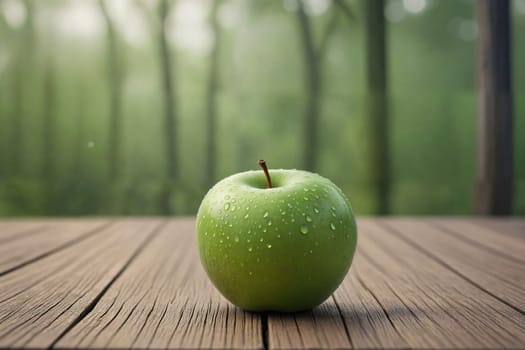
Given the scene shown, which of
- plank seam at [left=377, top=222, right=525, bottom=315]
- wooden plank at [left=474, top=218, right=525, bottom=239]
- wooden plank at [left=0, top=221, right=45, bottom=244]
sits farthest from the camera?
wooden plank at [left=474, top=218, right=525, bottom=239]

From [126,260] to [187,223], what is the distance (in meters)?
0.83

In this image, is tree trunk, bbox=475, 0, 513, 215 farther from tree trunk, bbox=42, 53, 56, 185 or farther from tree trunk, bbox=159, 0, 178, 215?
tree trunk, bbox=42, 53, 56, 185

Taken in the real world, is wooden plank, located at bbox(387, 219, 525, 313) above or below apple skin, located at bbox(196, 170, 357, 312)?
below

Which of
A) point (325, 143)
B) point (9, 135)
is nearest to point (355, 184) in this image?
point (325, 143)

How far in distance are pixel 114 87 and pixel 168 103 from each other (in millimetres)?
235

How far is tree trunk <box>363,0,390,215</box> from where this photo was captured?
294cm

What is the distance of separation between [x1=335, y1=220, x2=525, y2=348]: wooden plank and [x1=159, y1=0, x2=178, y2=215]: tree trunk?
1.49m

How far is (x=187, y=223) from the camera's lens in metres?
2.39

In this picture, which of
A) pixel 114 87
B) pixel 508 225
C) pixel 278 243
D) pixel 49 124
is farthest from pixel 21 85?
pixel 278 243

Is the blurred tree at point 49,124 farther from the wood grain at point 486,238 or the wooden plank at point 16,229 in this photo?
the wood grain at point 486,238

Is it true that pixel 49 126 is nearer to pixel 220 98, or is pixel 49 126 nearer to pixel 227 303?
pixel 220 98

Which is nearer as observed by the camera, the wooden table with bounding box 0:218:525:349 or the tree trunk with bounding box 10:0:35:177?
the wooden table with bounding box 0:218:525:349

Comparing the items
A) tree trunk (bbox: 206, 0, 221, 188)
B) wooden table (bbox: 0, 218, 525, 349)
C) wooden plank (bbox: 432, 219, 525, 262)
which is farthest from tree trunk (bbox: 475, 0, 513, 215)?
tree trunk (bbox: 206, 0, 221, 188)

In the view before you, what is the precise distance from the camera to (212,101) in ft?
9.57
